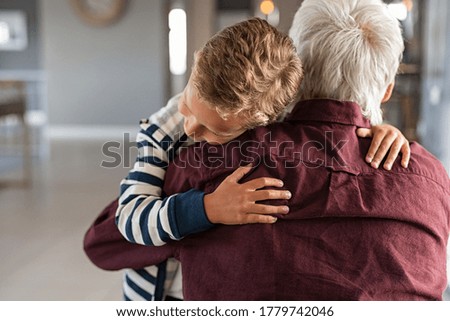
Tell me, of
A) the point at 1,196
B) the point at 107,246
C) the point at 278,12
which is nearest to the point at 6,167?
the point at 1,196

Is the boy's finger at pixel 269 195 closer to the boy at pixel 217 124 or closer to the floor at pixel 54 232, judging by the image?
the boy at pixel 217 124

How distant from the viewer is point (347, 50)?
97 cm

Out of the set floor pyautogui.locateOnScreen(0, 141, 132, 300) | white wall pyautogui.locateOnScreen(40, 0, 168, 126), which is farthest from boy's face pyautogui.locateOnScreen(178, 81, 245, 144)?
white wall pyautogui.locateOnScreen(40, 0, 168, 126)

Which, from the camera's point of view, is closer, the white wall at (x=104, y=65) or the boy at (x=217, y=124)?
the boy at (x=217, y=124)

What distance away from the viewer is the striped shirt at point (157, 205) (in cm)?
93

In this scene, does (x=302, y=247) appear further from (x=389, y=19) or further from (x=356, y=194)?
(x=389, y=19)

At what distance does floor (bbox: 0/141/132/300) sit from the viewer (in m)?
2.84

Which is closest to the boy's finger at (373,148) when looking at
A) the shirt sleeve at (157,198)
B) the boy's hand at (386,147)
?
the boy's hand at (386,147)

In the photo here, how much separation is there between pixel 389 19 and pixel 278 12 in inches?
333

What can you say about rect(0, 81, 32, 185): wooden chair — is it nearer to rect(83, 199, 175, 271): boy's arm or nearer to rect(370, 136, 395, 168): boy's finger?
rect(83, 199, 175, 271): boy's arm

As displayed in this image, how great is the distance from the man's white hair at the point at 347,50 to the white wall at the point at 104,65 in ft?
25.1

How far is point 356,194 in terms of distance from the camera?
89cm

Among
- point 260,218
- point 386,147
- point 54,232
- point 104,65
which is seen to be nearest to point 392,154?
point 386,147

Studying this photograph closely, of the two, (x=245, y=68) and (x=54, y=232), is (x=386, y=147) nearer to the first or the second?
(x=245, y=68)
